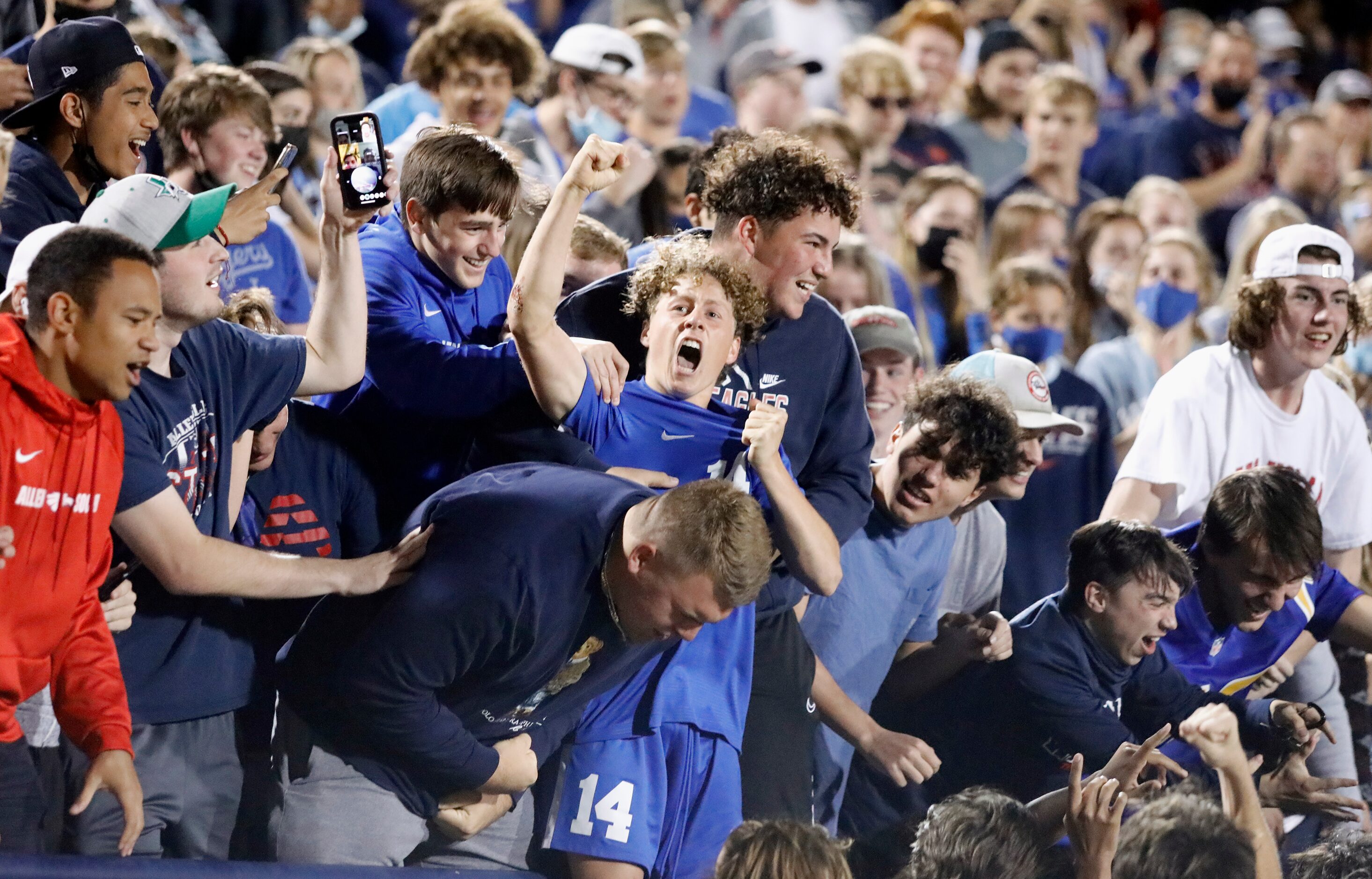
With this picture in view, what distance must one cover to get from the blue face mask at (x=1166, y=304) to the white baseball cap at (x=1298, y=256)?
1495 millimetres

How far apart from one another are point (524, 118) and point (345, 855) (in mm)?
3349

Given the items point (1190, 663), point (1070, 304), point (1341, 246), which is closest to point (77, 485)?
point (1190, 663)

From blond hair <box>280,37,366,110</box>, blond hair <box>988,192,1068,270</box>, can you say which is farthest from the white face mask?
blond hair <box>988,192,1068,270</box>

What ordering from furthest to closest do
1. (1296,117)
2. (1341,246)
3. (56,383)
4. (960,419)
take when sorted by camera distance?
(1296,117)
(1341,246)
(960,419)
(56,383)

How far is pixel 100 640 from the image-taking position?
2879 millimetres

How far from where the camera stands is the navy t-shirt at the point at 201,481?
3002 mm

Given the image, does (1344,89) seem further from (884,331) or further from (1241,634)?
(1241,634)

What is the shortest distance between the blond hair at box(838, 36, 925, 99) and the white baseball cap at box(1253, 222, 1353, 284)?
2.88m

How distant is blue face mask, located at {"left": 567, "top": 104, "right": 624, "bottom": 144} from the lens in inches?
235

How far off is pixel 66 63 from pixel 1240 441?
328 centimetres

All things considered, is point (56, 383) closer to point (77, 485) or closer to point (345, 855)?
point (77, 485)

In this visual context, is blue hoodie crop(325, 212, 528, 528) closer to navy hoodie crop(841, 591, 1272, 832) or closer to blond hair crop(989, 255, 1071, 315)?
navy hoodie crop(841, 591, 1272, 832)

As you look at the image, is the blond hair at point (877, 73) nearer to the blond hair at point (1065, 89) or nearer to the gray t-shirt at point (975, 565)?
the blond hair at point (1065, 89)

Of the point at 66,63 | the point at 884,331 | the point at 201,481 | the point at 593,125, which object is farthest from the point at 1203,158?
the point at 201,481
